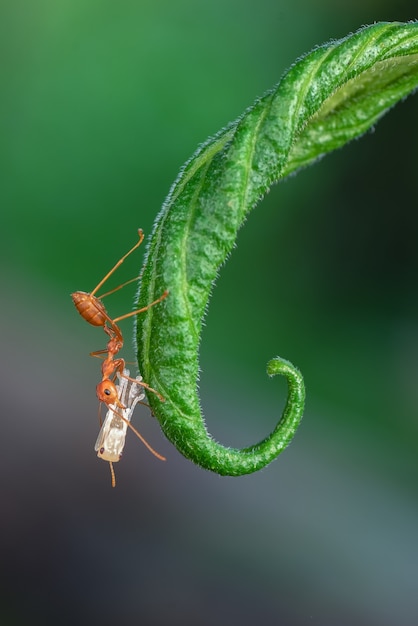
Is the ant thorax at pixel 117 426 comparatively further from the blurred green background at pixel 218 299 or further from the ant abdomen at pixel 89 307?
the blurred green background at pixel 218 299

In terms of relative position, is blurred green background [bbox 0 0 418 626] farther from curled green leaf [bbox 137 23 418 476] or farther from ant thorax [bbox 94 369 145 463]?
curled green leaf [bbox 137 23 418 476]

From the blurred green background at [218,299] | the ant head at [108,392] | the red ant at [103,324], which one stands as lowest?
the ant head at [108,392]

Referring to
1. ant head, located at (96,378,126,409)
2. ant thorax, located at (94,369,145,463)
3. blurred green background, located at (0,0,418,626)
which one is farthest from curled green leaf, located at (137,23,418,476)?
blurred green background, located at (0,0,418,626)

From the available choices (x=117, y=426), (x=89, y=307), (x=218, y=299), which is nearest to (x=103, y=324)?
(x=89, y=307)

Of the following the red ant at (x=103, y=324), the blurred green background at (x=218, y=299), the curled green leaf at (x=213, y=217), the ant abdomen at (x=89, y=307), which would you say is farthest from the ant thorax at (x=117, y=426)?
the blurred green background at (x=218, y=299)

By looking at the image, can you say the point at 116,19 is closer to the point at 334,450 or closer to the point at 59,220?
the point at 59,220

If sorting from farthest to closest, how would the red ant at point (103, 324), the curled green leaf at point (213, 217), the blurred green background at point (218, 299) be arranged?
1. the blurred green background at point (218, 299)
2. the red ant at point (103, 324)
3. the curled green leaf at point (213, 217)
